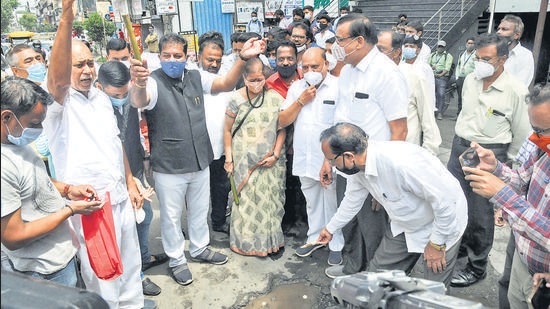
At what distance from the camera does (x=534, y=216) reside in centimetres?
197

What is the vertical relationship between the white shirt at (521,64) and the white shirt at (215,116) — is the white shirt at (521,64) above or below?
above

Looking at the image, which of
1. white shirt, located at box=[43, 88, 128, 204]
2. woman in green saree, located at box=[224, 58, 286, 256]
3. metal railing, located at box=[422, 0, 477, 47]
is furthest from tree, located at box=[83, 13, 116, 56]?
white shirt, located at box=[43, 88, 128, 204]

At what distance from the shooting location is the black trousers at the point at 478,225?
3.29 m

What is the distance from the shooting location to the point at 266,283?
3508mm

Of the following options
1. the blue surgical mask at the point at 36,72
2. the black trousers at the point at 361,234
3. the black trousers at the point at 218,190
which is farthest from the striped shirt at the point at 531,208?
the blue surgical mask at the point at 36,72

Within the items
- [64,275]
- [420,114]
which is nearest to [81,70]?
[64,275]

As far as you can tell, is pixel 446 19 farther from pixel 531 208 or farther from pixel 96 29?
pixel 96 29

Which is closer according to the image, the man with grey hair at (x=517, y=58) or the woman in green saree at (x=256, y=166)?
the woman in green saree at (x=256, y=166)

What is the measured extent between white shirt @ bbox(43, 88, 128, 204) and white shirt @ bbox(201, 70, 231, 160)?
1262mm

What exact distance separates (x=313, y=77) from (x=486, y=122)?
1.39 m

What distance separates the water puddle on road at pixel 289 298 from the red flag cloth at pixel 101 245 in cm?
Result: 120

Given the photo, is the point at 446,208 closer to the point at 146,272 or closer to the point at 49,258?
the point at 49,258

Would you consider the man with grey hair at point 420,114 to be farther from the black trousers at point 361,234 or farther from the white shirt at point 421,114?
the black trousers at point 361,234

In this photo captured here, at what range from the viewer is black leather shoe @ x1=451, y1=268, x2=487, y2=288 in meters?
3.32
